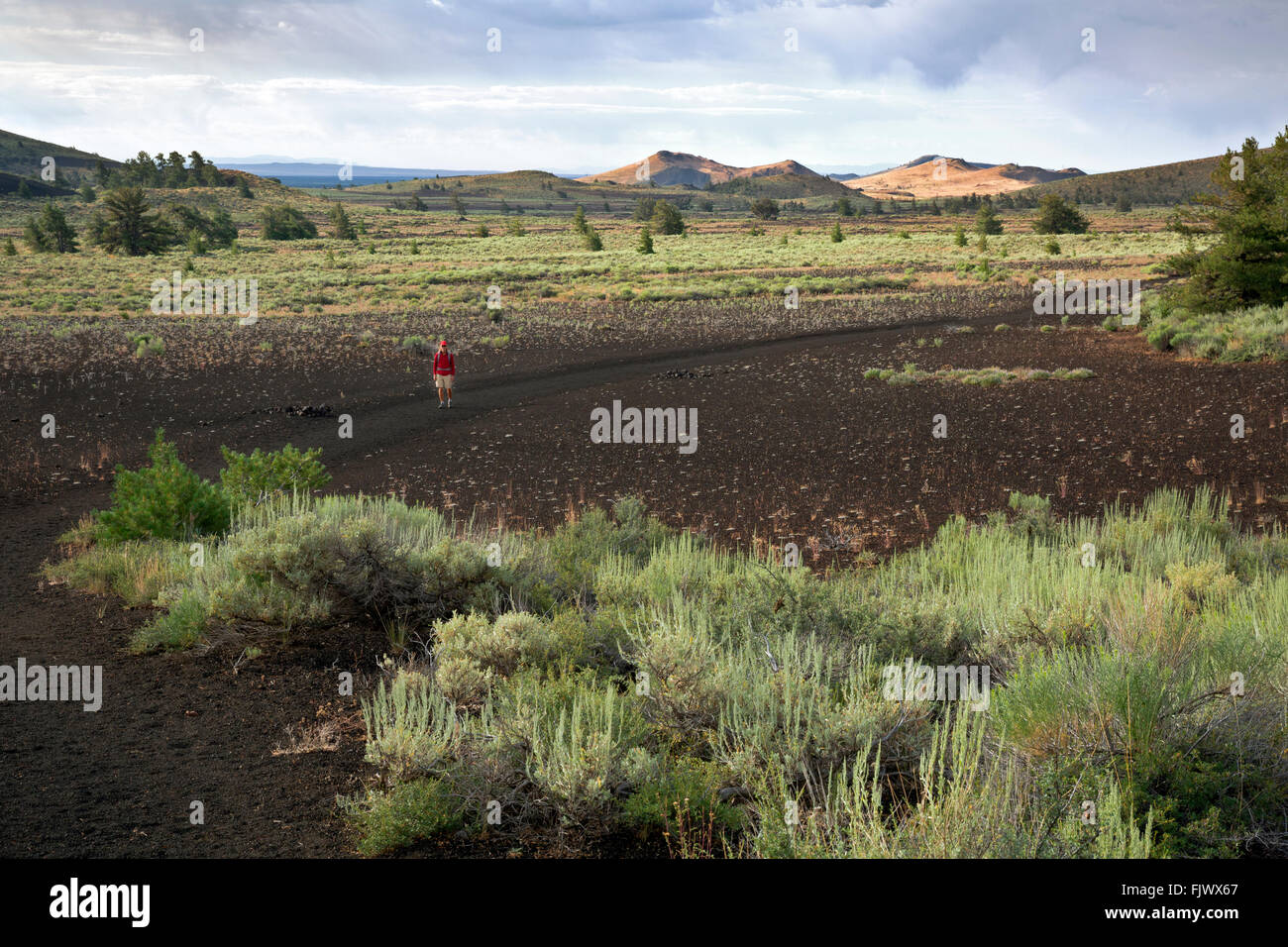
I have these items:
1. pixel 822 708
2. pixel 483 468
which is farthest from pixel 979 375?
pixel 822 708

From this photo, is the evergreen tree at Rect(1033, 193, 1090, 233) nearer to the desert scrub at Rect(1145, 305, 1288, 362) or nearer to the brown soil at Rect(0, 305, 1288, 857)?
the brown soil at Rect(0, 305, 1288, 857)

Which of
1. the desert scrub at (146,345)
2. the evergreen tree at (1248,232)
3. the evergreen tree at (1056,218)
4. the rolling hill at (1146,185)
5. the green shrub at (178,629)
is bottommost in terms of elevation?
the green shrub at (178,629)

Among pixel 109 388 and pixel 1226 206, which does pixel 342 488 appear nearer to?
pixel 109 388

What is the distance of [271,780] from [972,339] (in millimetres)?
22842

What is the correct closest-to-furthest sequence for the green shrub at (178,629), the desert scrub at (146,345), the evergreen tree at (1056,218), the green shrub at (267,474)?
the green shrub at (178,629)
the green shrub at (267,474)
the desert scrub at (146,345)
the evergreen tree at (1056,218)

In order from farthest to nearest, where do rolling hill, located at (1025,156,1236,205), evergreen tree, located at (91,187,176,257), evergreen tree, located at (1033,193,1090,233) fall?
rolling hill, located at (1025,156,1236,205), evergreen tree, located at (1033,193,1090,233), evergreen tree, located at (91,187,176,257)

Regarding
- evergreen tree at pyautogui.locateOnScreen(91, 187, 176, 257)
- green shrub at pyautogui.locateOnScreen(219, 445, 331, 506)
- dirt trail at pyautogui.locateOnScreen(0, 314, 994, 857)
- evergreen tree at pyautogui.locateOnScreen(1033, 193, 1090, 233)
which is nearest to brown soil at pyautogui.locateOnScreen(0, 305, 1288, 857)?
dirt trail at pyautogui.locateOnScreen(0, 314, 994, 857)

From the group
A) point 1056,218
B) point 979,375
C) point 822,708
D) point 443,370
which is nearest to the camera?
point 822,708

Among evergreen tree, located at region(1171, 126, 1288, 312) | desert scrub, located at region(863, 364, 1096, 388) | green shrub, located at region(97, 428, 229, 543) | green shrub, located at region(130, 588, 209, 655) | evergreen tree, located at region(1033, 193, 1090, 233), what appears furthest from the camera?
evergreen tree, located at region(1033, 193, 1090, 233)

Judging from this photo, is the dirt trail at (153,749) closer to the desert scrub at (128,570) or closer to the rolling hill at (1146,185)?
the desert scrub at (128,570)

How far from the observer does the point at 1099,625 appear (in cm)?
534

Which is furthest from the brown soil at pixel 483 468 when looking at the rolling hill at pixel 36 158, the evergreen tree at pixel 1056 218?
the rolling hill at pixel 36 158

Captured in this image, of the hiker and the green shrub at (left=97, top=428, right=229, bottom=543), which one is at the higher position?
the hiker

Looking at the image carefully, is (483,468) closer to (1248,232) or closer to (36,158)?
(1248,232)
